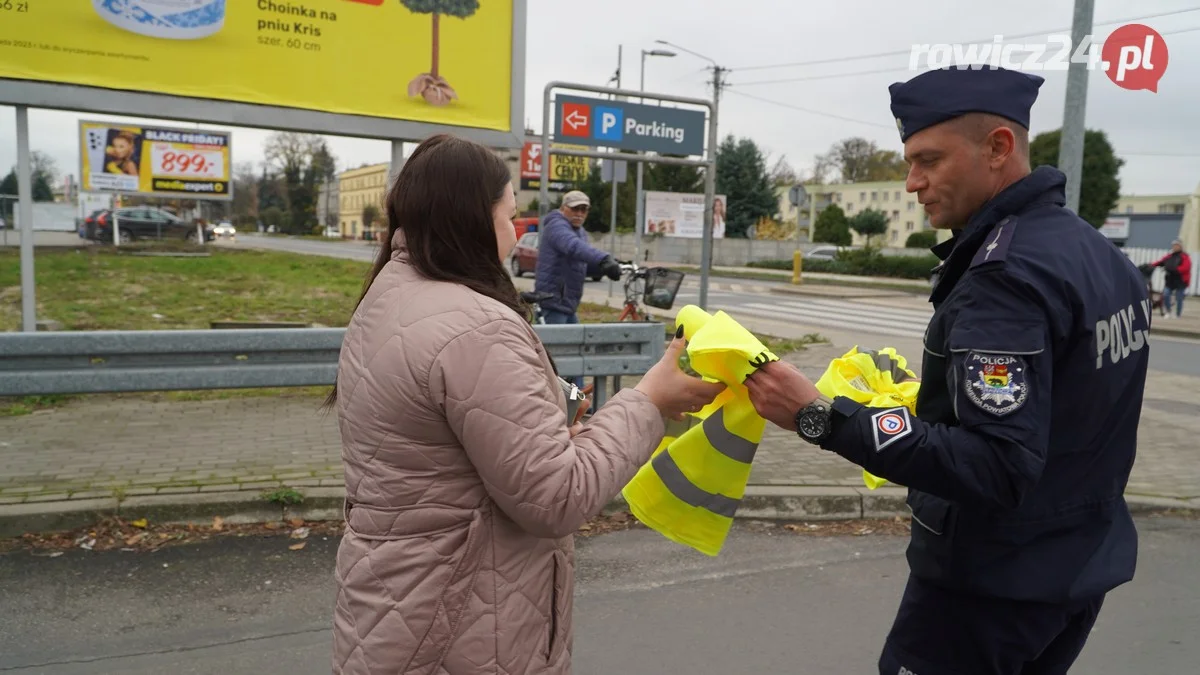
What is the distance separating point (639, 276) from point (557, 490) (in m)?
7.78

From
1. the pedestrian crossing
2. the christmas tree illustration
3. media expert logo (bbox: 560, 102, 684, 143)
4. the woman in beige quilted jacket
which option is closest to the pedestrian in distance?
the pedestrian crossing

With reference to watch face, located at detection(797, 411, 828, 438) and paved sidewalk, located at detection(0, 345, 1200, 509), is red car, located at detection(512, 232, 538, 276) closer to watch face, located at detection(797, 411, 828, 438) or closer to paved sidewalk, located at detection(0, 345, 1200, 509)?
paved sidewalk, located at detection(0, 345, 1200, 509)

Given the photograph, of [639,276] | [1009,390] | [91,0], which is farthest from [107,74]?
[1009,390]

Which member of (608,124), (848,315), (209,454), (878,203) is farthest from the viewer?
(878,203)

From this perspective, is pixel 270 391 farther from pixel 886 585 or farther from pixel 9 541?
pixel 886 585

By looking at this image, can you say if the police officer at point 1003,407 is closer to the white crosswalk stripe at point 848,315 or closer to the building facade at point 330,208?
the white crosswalk stripe at point 848,315

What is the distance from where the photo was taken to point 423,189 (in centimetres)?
182

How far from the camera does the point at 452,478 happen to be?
1.75 m

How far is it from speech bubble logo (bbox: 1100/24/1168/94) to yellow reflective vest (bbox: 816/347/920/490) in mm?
9154

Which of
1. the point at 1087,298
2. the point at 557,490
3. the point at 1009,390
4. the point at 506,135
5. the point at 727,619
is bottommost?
the point at 727,619

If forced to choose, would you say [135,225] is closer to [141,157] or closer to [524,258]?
[141,157]

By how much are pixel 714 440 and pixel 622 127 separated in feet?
25.2

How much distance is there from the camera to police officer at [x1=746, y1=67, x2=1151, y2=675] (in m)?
1.66

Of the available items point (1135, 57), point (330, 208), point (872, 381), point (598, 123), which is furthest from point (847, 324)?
point (330, 208)
